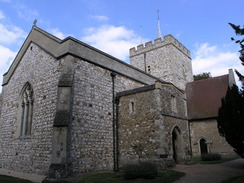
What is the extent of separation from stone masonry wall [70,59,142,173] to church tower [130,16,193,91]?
14.4 metres

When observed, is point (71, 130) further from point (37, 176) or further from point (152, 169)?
point (152, 169)

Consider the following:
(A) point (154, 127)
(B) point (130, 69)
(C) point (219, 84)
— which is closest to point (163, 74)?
(C) point (219, 84)

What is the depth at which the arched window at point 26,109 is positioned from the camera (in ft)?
44.0

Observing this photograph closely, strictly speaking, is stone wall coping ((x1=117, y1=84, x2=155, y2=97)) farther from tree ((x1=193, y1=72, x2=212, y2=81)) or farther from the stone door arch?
tree ((x1=193, y1=72, x2=212, y2=81))

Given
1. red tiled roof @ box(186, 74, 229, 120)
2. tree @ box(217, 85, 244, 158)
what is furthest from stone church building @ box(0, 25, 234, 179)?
red tiled roof @ box(186, 74, 229, 120)

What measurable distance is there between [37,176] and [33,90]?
5.27m

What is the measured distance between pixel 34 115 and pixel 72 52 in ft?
14.5

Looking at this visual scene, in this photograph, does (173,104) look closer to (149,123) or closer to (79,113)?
(149,123)

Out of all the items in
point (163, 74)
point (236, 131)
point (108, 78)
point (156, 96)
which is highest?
point (163, 74)

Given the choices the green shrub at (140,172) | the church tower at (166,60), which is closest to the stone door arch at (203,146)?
the church tower at (166,60)

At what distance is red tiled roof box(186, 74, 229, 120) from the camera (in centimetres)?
2064

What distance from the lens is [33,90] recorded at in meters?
13.4

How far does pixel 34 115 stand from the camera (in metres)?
12.6

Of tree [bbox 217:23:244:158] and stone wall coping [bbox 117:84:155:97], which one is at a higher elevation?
stone wall coping [bbox 117:84:155:97]
